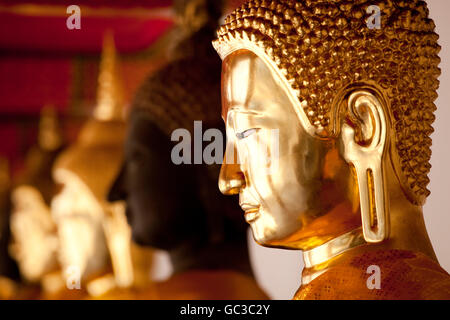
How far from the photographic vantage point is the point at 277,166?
1085mm

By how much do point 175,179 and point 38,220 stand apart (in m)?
1.67

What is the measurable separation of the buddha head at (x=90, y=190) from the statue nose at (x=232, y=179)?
122 cm

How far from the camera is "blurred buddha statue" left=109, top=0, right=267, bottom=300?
5.62ft

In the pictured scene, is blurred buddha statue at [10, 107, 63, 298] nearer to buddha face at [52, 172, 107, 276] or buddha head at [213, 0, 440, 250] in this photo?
buddha face at [52, 172, 107, 276]

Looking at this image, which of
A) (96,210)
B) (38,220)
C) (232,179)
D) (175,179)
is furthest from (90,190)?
(232,179)

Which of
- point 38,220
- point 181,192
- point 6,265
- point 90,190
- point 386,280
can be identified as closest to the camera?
point 386,280

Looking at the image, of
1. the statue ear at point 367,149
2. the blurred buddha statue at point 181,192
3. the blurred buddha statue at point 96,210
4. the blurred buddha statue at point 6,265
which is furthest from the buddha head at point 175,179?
the blurred buddha statue at point 6,265

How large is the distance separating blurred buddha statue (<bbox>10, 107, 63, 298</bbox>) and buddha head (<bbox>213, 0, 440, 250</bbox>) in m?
2.09

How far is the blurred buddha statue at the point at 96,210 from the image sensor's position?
2.34m

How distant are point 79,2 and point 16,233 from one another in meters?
1.14

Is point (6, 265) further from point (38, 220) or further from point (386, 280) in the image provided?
point (386, 280)

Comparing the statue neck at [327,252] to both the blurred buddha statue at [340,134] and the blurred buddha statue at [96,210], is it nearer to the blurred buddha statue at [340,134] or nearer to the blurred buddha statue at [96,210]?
the blurred buddha statue at [340,134]

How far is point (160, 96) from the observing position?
5.84 feet
